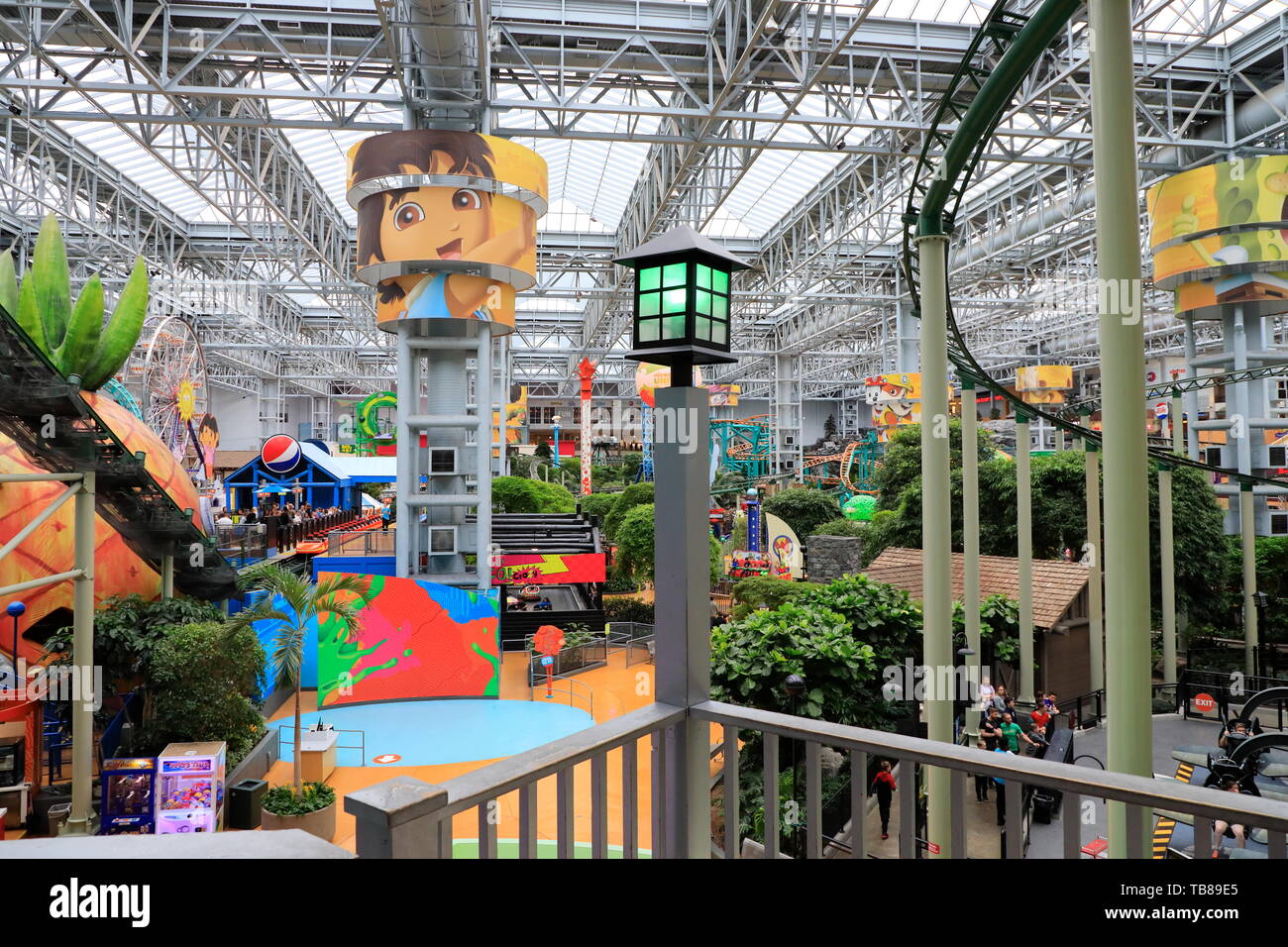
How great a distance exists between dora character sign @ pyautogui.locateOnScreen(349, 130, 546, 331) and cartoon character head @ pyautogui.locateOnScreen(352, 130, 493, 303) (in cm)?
2

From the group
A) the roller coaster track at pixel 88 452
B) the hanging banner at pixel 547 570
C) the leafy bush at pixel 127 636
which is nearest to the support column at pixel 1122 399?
the roller coaster track at pixel 88 452

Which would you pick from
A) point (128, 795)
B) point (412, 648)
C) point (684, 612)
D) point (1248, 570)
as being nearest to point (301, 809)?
point (128, 795)

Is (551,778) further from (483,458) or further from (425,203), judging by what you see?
(425,203)

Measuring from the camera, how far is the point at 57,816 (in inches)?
372

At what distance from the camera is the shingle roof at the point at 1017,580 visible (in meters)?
13.6

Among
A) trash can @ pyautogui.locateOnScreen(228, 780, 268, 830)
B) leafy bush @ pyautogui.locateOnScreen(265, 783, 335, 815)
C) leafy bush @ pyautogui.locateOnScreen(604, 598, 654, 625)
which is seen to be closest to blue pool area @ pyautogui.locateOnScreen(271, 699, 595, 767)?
leafy bush @ pyautogui.locateOnScreen(265, 783, 335, 815)

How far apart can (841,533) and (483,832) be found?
79.8ft

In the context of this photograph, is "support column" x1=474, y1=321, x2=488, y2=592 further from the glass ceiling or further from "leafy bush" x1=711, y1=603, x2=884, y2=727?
"leafy bush" x1=711, y1=603, x2=884, y2=727

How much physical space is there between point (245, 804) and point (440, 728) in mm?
4756

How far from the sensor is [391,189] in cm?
1515

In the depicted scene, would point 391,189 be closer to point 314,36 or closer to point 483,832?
point 314,36

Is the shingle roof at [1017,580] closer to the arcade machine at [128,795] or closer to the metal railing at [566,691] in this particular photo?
the metal railing at [566,691]

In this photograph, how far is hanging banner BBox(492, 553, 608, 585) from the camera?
19466mm
